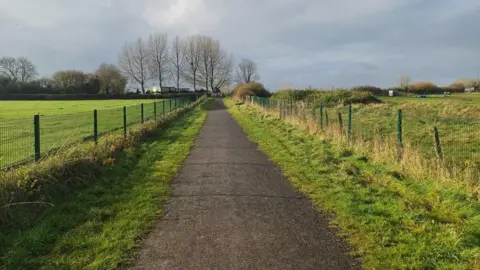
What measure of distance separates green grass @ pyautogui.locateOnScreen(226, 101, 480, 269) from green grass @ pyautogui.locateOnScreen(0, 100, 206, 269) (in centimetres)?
269

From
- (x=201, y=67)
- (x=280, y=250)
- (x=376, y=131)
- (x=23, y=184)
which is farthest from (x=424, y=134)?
(x=201, y=67)

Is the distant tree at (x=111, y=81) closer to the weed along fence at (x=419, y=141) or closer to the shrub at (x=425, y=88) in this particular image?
the shrub at (x=425, y=88)

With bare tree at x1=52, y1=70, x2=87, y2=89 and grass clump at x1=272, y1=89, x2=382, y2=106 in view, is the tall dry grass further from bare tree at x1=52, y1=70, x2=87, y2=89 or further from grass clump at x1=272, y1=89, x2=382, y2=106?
bare tree at x1=52, y1=70, x2=87, y2=89

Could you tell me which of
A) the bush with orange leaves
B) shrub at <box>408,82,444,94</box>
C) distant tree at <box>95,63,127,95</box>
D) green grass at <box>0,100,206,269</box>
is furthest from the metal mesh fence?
shrub at <box>408,82,444,94</box>

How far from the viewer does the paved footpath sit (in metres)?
4.10

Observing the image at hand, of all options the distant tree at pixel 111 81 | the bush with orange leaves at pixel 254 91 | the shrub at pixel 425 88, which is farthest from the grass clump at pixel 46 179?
the shrub at pixel 425 88

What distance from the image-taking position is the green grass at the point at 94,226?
13.6ft

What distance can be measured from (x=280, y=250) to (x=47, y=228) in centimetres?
304

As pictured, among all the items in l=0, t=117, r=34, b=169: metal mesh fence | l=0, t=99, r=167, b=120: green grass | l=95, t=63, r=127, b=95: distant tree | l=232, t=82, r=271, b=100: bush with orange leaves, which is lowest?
l=0, t=117, r=34, b=169: metal mesh fence

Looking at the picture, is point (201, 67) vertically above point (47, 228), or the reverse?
point (201, 67)

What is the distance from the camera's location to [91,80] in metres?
93.6

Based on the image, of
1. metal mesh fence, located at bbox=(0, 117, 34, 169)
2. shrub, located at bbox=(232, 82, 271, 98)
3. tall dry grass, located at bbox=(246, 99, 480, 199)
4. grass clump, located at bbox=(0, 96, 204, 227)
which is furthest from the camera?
shrub, located at bbox=(232, 82, 271, 98)

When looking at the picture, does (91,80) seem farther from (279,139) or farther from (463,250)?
(463,250)

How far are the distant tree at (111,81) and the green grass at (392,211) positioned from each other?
87.8 m
